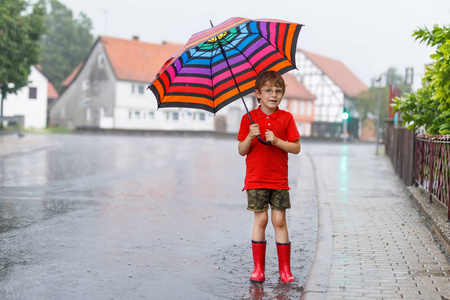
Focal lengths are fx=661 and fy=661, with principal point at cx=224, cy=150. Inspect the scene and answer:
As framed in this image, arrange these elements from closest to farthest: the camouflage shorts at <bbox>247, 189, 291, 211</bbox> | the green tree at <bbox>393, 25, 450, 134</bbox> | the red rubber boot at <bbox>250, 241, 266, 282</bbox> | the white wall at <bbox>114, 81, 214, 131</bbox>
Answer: the camouflage shorts at <bbox>247, 189, 291, 211</bbox> → the red rubber boot at <bbox>250, 241, 266, 282</bbox> → the green tree at <bbox>393, 25, 450, 134</bbox> → the white wall at <bbox>114, 81, 214, 131</bbox>

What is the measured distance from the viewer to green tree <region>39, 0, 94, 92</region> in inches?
3861

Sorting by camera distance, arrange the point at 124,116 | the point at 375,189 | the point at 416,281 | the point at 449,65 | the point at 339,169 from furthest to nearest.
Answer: the point at 124,116 → the point at 339,169 → the point at 375,189 → the point at 449,65 → the point at 416,281

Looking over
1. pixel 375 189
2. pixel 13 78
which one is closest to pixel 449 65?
pixel 375 189

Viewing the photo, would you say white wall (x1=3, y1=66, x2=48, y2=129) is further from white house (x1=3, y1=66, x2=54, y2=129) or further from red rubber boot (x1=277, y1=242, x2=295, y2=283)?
red rubber boot (x1=277, y1=242, x2=295, y2=283)

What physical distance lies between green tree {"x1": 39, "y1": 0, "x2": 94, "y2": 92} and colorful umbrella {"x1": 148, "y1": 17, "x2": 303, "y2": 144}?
95677 millimetres

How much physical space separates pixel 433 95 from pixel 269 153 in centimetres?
422

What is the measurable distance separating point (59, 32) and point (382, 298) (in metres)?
103

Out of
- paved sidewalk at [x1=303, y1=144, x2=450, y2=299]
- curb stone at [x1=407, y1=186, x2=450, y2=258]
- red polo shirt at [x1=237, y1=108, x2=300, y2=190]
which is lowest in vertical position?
paved sidewalk at [x1=303, y1=144, x2=450, y2=299]

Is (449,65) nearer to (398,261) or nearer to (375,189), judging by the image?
(398,261)

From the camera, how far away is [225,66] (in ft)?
18.3

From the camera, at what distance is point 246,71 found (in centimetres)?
559

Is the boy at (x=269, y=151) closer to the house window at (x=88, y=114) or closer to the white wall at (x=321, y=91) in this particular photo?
the house window at (x=88, y=114)

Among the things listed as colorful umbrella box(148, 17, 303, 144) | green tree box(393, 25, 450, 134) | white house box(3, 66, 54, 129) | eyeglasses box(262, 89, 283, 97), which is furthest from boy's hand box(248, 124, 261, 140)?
white house box(3, 66, 54, 129)

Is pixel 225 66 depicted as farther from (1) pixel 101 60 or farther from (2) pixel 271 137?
(1) pixel 101 60
